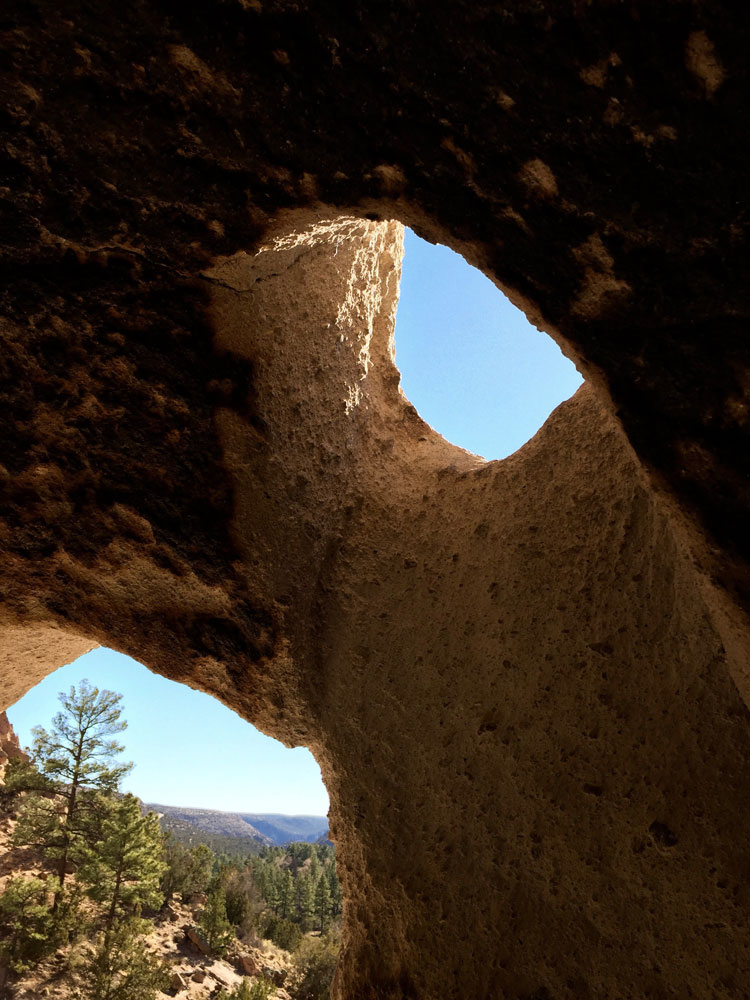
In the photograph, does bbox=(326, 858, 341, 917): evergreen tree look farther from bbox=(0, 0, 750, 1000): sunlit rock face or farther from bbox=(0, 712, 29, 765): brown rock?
bbox=(0, 0, 750, 1000): sunlit rock face

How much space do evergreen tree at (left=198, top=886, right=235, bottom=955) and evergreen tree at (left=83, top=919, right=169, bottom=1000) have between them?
372cm

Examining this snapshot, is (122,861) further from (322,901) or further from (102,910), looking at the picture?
(322,901)

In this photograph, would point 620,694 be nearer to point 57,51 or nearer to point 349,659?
point 349,659

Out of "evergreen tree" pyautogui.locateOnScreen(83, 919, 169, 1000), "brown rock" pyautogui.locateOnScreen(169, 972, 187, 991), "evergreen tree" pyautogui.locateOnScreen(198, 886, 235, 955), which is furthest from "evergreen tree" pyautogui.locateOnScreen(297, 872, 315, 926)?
"evergreen tree" pyautogui.locateOnScreen(83, 919, 169, 1000)

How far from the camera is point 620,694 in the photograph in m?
2.13

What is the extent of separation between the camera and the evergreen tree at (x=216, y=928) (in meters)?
11.9

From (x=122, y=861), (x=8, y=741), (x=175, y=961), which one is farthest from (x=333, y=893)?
(x=122, y=861)

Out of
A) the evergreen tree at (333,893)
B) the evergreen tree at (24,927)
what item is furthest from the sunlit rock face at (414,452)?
the evergreen tree at (333,893)

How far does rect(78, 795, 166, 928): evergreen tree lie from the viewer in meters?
9.51

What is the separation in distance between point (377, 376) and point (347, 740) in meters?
1.84

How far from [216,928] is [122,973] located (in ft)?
13.7

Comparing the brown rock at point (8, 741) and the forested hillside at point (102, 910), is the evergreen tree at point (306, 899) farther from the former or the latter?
the brown rock at point (8, 741)

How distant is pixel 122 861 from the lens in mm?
9523

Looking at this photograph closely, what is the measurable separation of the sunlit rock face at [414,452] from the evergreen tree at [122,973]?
6747 mm
